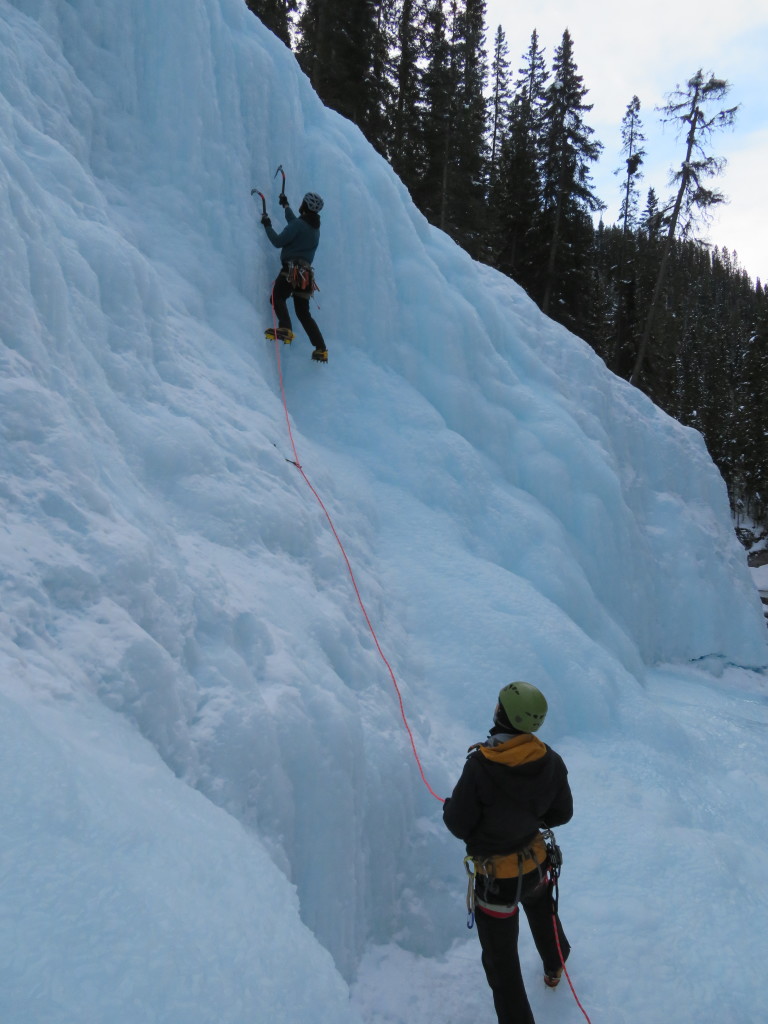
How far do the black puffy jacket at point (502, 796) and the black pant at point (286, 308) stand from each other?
4564mm

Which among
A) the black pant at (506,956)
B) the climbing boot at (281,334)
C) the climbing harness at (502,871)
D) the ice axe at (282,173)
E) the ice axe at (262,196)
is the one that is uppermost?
the ice axe at (282,173)

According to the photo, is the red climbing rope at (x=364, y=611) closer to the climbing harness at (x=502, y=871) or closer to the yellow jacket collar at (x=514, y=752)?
the climbing harness at (x=502, y=871)

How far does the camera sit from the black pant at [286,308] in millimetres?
6145

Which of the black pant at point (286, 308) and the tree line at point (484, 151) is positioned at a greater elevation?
the tree line at point (484, 151)

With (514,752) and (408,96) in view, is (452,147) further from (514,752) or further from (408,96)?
(514,752)

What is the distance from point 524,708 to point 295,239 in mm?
4910

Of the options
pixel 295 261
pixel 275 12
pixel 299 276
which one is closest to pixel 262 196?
pixel 295 261

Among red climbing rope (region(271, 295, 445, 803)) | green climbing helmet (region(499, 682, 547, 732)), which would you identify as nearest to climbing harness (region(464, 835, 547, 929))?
green climbing helmet (region(499, 682, 547, 732))

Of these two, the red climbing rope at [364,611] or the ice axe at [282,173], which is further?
the ice axe at [282,173]

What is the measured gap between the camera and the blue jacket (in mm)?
6004

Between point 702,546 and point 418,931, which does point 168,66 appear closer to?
point 418,931

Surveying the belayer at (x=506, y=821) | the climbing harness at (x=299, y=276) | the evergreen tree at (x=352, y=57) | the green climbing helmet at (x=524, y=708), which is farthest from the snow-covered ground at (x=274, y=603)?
the evergreen tree at (x=352, y=57)

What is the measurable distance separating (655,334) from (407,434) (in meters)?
15.5

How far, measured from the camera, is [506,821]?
2637mm
